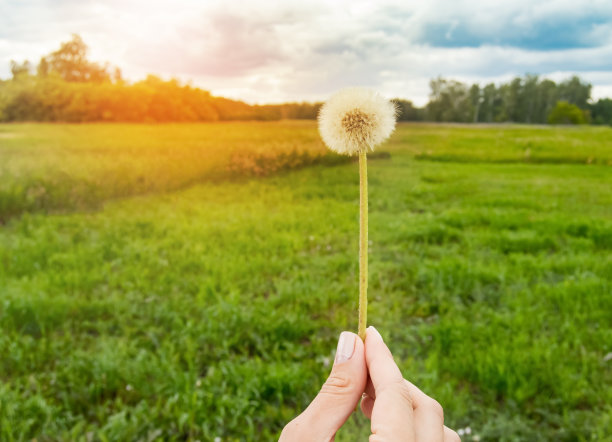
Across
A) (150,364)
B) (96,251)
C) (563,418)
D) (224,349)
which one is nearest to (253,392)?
(224,349)

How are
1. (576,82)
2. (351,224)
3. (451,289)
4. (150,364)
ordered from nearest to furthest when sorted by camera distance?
(150,364) → (451,289) → (351,224) → (576,82)

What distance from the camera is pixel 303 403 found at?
271cm

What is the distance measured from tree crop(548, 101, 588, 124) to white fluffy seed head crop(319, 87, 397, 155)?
8856 millimetres

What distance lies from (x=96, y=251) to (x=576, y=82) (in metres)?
8.01

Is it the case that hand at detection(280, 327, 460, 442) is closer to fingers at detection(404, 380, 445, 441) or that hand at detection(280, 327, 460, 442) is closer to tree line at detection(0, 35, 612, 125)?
fingers at detection(404, 380, 445, 441)

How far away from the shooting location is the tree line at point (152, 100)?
24.4ft

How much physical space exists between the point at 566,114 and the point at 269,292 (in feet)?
23.1

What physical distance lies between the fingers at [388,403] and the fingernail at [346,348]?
41 millimetres

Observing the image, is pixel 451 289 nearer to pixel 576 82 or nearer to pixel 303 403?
pixel 303 403

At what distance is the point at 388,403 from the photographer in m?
0.84

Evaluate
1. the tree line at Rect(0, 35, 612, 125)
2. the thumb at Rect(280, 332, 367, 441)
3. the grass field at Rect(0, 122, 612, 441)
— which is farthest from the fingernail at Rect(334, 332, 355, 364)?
the tree line at Rect(0, 35, 612, 125)

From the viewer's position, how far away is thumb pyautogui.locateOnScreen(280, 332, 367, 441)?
91 cm

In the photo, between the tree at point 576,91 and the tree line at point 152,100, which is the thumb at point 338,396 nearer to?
the tree line at point 152,100

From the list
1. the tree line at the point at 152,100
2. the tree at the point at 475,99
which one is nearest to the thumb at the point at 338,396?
the tree line at the point at 152,100
